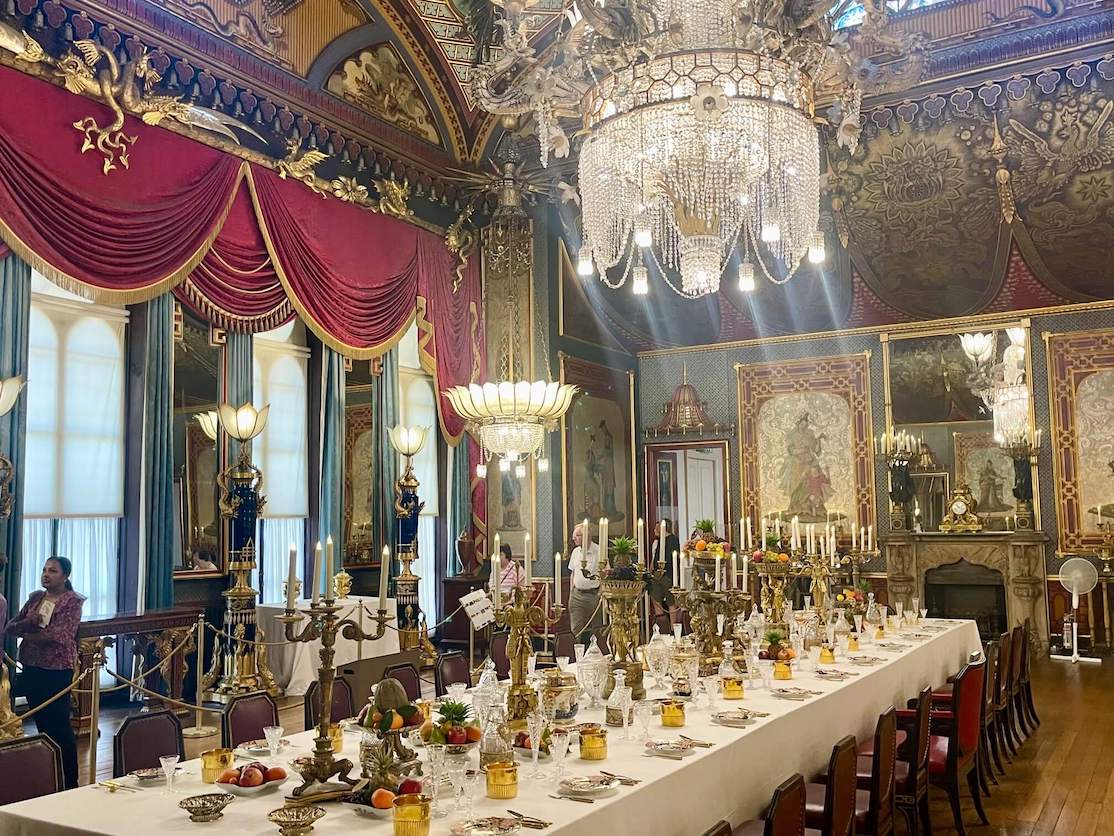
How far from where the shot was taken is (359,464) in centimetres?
1167

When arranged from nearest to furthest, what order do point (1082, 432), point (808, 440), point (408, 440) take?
1. point (408, 440)
2. point (1082, 432)
3. point (808, 440)

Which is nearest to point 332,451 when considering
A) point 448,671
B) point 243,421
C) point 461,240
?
point 243,421

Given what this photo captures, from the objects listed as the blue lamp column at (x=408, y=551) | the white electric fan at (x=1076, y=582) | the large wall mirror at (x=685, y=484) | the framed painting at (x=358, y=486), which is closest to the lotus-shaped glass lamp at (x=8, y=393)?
the blue lamp column at (x=408, y=551)

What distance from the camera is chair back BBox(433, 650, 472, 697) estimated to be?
5375 millimetres

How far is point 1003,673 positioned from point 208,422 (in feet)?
24.8

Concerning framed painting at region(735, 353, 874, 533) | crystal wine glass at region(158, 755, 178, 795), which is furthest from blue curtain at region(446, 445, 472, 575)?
crystal wine glass at region(158, 755, 178, 795)

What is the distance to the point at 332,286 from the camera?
9.22 meters

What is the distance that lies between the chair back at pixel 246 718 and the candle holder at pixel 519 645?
112 cm

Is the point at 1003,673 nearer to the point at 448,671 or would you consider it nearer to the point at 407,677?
the point at 448,671

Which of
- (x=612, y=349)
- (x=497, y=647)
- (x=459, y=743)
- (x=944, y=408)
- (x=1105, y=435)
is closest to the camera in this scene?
(x=459, y=743)

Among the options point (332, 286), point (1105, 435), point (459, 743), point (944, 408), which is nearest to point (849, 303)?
point (944, 408)

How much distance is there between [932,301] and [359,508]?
744 centimetres

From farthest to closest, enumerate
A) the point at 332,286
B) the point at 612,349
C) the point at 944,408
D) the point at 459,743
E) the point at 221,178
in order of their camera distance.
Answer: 1. the point at 612,349
2. the point at 944,408
3. the point at 332,286
4. the point at 221,178
5. the point at 459,743

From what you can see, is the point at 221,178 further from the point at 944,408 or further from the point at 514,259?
the point at 944,408
